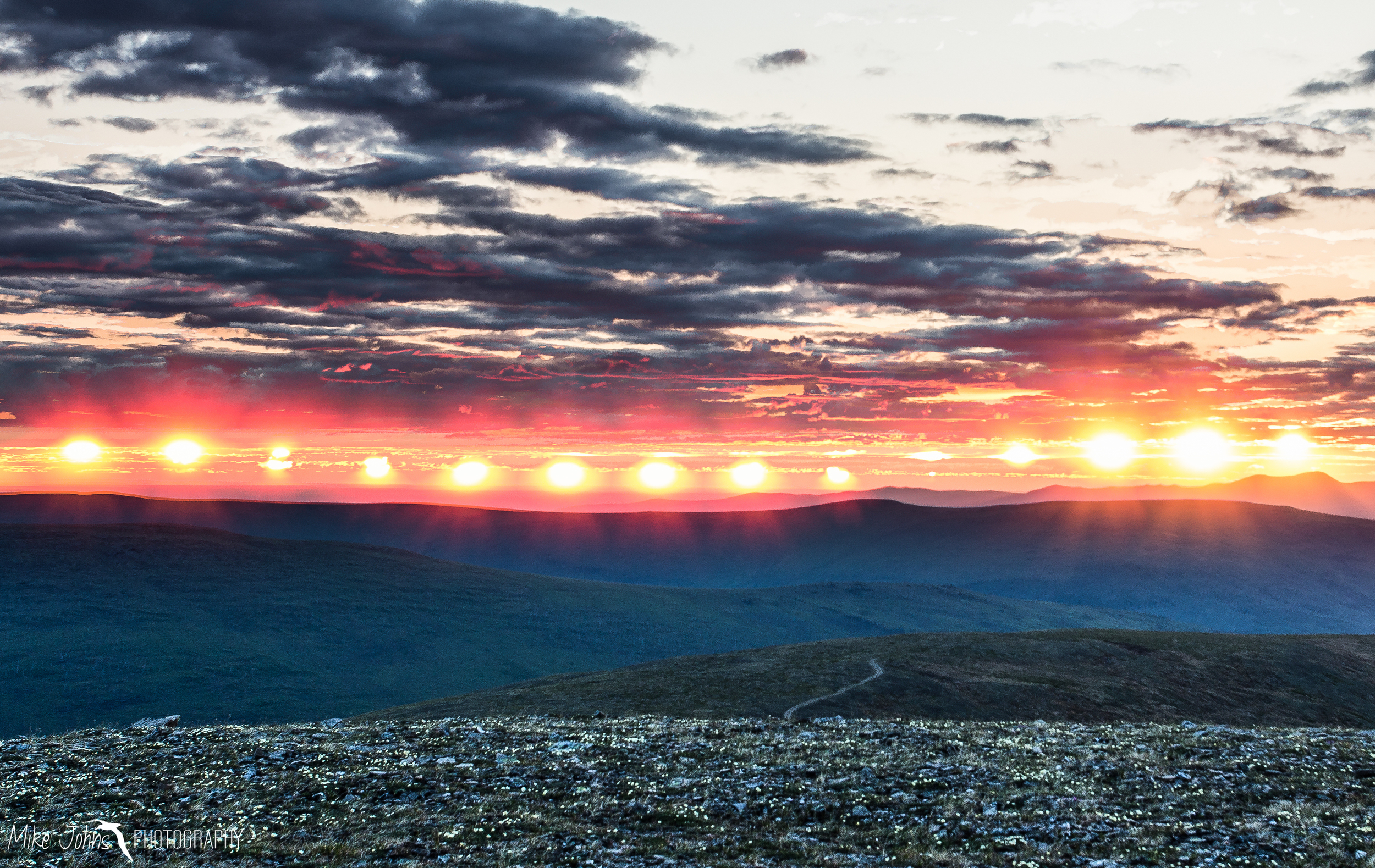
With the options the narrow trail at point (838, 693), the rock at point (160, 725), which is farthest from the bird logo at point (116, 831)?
the narrow trail at point (838, 693)

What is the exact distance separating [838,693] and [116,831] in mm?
54162

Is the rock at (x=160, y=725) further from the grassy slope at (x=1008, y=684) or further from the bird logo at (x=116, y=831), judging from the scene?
the grassy slope at (x=1008, y=684)

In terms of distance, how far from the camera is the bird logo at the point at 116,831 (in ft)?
62.1

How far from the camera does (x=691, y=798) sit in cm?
2395

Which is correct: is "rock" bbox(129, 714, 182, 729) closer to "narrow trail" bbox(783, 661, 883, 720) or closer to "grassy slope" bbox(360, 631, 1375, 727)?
"grassy slope" bbox(360, 631, 1375, 727)

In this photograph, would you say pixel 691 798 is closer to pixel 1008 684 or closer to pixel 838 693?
pixel 838 693

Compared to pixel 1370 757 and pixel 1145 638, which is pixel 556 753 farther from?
pixel 1145 638

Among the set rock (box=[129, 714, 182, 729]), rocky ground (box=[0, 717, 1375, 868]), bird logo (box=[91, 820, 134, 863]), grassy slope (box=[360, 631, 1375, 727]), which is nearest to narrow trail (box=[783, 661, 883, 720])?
grassy slope (box=[360, 631, 1375, 727])

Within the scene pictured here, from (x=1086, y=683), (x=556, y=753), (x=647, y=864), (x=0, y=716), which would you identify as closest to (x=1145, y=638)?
(x=1086, y=683)

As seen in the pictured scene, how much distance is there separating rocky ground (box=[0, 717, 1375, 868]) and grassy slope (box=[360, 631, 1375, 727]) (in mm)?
28392

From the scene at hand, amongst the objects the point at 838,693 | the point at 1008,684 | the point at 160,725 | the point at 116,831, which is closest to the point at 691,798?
the point at 116,831

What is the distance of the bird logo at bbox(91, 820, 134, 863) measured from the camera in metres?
18.9

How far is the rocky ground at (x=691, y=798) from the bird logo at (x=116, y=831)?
10 centimetres

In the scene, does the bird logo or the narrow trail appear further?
the narrow trail
